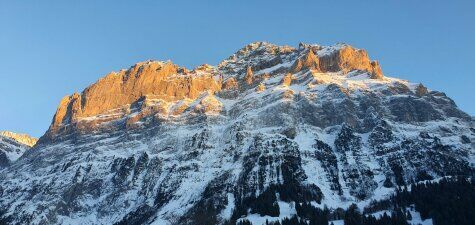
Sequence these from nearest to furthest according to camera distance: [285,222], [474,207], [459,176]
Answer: [474,207]
[285,222]
[459,176]

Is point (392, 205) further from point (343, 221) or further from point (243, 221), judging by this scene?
point (243, 221)

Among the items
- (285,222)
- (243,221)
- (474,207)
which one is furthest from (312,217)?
(474,207)

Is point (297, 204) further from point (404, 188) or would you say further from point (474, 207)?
point (474, 207)

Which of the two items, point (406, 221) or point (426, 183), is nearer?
point (406, 221)

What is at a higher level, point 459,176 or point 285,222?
point 459,176

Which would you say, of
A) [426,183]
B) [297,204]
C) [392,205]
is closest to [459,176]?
[426,183]

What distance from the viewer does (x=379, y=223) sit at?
176250 millimetres

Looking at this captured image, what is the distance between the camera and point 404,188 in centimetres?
19975

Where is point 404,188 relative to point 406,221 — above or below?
above

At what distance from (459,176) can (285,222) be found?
5786cm

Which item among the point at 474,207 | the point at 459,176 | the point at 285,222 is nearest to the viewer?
the point at 474,207

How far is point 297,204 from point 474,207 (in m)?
53.4

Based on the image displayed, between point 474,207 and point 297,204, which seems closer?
point 474,207

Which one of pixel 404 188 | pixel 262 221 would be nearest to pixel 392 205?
pixel 404 188
